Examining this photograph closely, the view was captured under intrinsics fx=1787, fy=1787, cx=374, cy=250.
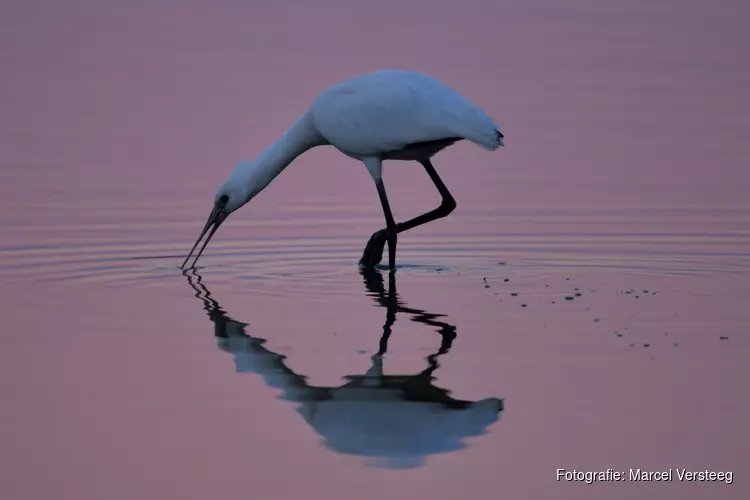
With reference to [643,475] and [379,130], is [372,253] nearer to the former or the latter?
[379,130]

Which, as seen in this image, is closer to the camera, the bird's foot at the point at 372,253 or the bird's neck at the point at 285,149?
the bird's foot at the point at 372,253

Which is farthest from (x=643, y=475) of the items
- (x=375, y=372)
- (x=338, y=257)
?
(x=338, y=257)

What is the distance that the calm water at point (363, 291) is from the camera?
7.34 m

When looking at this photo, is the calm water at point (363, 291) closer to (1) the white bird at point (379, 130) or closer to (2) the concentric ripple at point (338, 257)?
(2) the concentric ripple at point (338, 257)

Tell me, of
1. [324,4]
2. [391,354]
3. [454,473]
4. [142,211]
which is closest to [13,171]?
[142,211]

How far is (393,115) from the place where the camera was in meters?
12.2

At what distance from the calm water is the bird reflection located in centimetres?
2

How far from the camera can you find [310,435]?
764cm

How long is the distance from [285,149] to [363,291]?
196 cm

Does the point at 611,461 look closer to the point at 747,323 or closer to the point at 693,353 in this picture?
the point at 693,353

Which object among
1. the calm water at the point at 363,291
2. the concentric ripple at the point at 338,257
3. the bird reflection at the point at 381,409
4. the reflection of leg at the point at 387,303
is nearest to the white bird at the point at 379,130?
the concentric ripple at the point at 338,257

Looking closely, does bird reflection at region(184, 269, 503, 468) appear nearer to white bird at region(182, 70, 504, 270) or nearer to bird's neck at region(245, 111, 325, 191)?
white bird at region(182, 70, 504, 270)

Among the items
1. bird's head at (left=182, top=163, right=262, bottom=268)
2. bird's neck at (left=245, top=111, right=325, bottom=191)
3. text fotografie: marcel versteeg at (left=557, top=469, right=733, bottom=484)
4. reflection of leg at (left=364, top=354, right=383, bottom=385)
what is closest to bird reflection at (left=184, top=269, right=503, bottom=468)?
reflection of leg at (left=364, top=354, right=383, bottom=385)

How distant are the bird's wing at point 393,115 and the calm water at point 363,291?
922 mm
